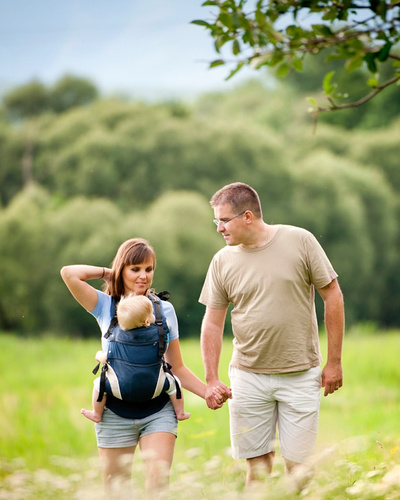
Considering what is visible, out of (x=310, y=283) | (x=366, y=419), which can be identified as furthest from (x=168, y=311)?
(x=366, y=419)

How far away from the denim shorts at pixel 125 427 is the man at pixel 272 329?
1.15 ft

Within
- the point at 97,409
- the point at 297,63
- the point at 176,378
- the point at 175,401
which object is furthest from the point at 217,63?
the point at 97,409

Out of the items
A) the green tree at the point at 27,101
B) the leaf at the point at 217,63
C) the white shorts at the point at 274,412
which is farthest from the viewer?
the green tree at the point at 27,101

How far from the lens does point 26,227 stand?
1812 cm

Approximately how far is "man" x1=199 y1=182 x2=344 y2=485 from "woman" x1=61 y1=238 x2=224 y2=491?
1.19 feet

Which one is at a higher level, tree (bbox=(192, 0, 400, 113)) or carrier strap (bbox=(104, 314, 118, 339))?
tree (bbox=(192, 0, 400, 113))

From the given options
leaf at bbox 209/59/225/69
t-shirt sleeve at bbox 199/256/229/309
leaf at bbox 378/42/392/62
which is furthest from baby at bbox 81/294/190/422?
leaf at bbox 378/42/392/62

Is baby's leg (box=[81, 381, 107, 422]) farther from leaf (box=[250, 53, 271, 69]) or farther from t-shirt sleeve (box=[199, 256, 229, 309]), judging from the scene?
leaf (box=[250, 53, 271, 69])

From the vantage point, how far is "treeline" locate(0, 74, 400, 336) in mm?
17469

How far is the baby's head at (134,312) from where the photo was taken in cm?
332

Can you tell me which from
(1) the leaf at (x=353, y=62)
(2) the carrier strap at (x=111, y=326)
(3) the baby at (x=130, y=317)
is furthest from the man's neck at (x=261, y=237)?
(1) the leaf at (x=353, y=62)

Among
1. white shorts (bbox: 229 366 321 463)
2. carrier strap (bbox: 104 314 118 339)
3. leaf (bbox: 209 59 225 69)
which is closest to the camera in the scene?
carrier strap (bbox: 104 314 118 339)

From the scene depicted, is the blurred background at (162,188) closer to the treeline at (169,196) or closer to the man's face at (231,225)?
the treeline at (169,196)

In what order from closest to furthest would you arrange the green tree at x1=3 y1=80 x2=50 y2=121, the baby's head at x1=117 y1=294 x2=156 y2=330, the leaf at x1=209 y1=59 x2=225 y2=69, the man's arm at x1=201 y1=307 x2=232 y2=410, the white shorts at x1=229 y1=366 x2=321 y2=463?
the baby's head at x1=117 y1=294 x2=156 y2=330, the leaf at x1=209 y1=59 x2=225 y2=69, the white shorts at x1=229 y1=366 x2=321 y2=463, the man's arm at x1=201 y1=307 x2=232 y2=410, the green tree at x1=3 y1=80 x2=50 y2=121
